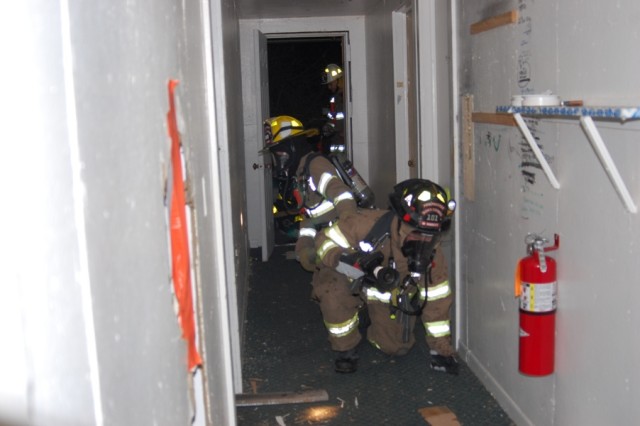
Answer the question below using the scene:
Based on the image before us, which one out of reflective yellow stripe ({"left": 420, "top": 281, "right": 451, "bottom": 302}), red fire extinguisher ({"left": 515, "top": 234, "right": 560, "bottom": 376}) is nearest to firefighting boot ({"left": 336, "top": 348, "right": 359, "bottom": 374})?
reflective yellow stripe ({"left": 420, "top": 281, "right": 451, "bottom": 302})

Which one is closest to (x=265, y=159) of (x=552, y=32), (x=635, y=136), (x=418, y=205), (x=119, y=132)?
(x=418, y=205)

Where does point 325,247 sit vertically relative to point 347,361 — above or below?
above

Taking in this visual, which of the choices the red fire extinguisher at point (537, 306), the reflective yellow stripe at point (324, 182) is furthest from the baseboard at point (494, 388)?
the reflective yellow stripe at point (324, 182)

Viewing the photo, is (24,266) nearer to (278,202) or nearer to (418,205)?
(418,205)

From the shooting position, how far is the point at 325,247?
443cm

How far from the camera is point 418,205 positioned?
13.2ft

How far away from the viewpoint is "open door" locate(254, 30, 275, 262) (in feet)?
24.1

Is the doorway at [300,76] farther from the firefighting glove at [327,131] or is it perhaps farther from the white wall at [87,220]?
the white wall at [87,220]

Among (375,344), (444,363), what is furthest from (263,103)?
(444,363)

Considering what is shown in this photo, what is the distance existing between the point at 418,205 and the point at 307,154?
146 cm

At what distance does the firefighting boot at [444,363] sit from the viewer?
172 inches

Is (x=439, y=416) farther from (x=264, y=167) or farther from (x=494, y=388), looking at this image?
(x=264, y=167)

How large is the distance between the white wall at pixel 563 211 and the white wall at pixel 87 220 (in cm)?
170

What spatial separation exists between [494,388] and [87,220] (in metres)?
3.53
